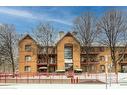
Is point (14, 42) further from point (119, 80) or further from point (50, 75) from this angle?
point (119, 80)

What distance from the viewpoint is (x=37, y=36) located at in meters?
26.0

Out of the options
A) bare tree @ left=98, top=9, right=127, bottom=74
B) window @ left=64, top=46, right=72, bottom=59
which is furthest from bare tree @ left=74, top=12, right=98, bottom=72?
window @ left=64, top=46, right=72, bottom=59

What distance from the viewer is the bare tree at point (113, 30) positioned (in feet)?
73.0

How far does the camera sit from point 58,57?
2797cm

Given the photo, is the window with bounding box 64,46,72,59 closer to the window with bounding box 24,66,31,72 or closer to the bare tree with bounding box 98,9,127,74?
the window with bounding box 24,66,31,72

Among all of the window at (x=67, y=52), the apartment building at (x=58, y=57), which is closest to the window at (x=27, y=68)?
the apartment building at (x=58, y=57)

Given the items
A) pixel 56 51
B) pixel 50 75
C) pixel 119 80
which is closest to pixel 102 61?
pixel 119 80

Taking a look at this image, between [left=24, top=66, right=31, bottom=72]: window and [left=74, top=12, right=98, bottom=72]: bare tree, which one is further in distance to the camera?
[left=24, top=66, right=31, bottom=72]: window

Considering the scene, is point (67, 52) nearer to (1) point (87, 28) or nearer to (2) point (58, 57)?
(2) point (58, 57)

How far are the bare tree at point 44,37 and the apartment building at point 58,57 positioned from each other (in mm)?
108

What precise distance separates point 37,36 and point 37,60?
2.63m

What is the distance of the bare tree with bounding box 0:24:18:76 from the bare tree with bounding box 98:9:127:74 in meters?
6.16

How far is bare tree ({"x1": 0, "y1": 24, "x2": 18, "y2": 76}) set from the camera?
24.2 meters

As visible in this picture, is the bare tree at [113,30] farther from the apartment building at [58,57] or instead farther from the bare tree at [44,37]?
the bare tree at [44,37]
